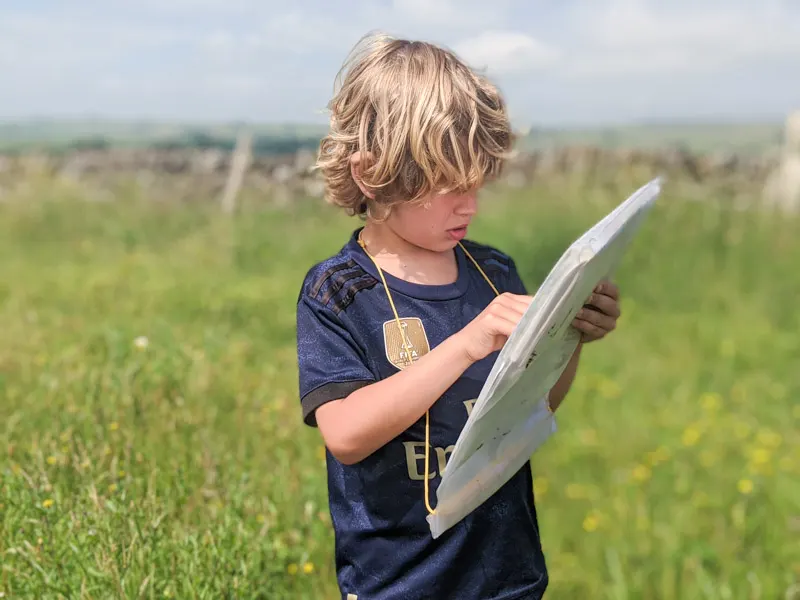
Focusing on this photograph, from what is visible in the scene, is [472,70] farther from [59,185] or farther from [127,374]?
[59,185]

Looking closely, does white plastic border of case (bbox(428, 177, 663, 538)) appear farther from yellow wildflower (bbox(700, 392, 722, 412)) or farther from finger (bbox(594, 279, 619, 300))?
yellow wildflower (bbox(700, 392, 722, 412))

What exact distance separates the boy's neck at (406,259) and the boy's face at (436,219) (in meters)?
0.04

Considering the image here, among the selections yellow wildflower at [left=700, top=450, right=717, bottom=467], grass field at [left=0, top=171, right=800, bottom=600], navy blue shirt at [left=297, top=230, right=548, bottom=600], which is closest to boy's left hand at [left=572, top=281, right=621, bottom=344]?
navy blue shirt at [left=297, top=230, right=548, bottom=600]

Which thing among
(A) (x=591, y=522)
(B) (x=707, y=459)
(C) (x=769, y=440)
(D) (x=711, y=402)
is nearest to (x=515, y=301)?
(A) (x=591, y=522)

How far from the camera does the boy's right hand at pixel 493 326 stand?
1.40 metres

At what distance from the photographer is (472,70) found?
68.6 inches

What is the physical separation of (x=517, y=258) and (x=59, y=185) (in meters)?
5.57

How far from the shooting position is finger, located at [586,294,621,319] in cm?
162

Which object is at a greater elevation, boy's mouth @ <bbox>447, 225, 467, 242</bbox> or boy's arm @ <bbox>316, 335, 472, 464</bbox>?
boy's mouth @ <bbox>447, 225, 467, 242</bbox>

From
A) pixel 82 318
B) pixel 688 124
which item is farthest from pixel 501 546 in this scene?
pixel 688 124

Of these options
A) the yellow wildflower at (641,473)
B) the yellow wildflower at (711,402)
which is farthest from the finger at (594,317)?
the yellow wildflower at (711,402)

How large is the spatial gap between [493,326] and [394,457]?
0.38 meters

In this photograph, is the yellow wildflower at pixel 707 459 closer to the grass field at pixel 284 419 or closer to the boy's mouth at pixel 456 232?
the grass field at pixel 284 419

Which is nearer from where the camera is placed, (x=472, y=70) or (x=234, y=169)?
(x=472, y=70)
